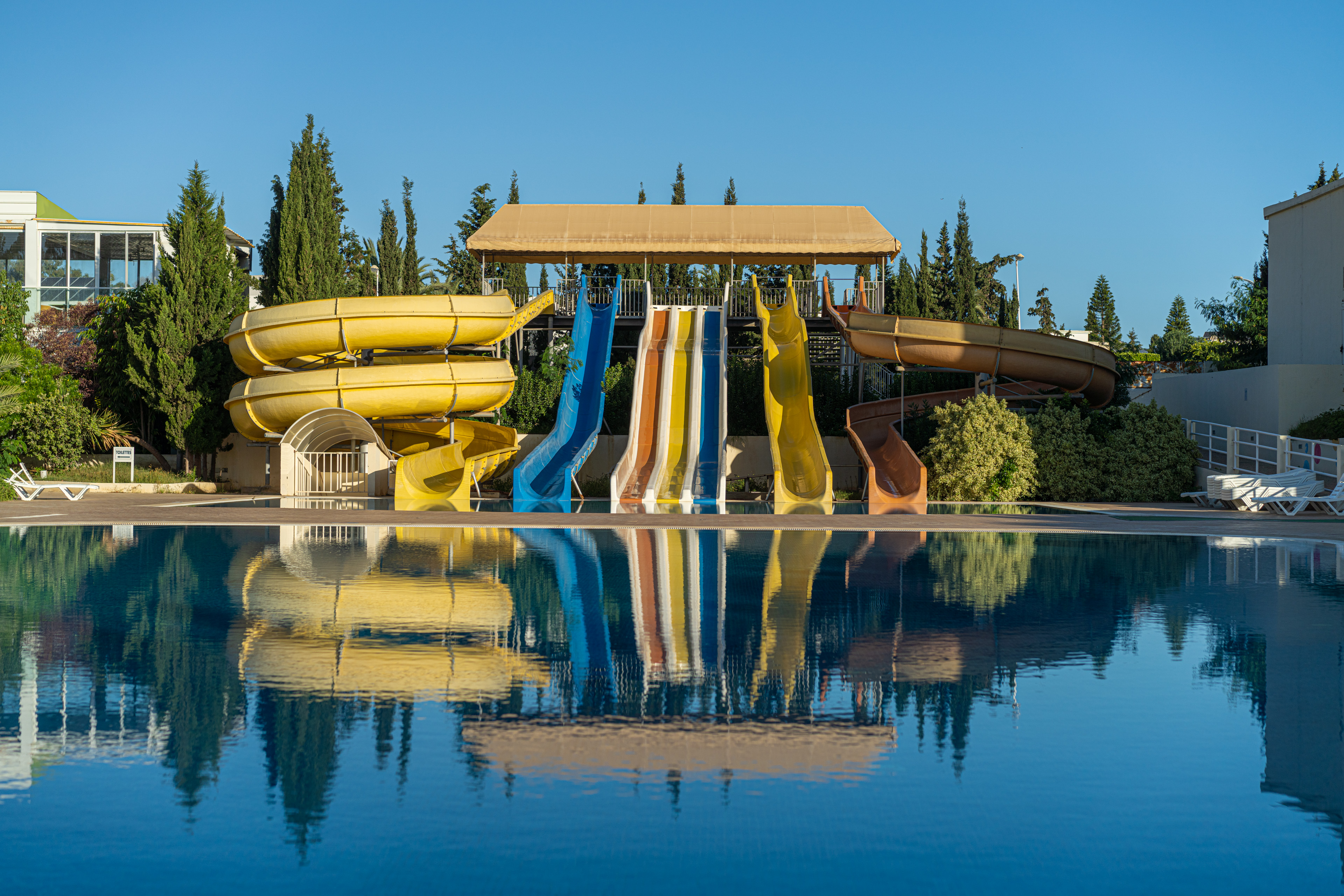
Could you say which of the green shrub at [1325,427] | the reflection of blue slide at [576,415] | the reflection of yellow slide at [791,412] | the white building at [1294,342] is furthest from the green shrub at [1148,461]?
the reflection of blue slide at [576,415]

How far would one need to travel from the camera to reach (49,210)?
163 ft

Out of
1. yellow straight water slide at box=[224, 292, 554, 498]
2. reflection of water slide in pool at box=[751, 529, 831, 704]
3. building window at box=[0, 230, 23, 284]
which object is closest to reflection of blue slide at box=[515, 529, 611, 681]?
reflection of water slide in pool at box=[751, 529, 831, 704]

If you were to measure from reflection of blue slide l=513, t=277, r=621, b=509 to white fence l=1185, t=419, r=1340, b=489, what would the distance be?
43.7 feet

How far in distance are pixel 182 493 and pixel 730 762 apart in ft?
78.3

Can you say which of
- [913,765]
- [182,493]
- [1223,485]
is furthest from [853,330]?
[913,765]

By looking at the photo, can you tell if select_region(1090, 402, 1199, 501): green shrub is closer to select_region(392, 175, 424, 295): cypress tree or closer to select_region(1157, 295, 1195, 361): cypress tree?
select_region(392, 175, 424, 295): cypress tree

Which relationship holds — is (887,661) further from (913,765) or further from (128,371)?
(128,371)

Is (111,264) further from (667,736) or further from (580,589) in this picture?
(667,736)

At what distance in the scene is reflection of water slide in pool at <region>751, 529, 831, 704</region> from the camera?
7188mm

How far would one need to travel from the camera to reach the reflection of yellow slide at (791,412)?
2234 cm

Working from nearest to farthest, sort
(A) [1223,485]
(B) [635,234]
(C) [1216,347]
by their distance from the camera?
(A) [1223,485]
(B) [635,234]
(C) [1216,347]

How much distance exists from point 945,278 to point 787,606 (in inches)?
1783

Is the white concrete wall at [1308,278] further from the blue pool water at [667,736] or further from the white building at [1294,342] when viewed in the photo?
the blue pool water at [667,736]

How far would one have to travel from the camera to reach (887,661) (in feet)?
24.4
